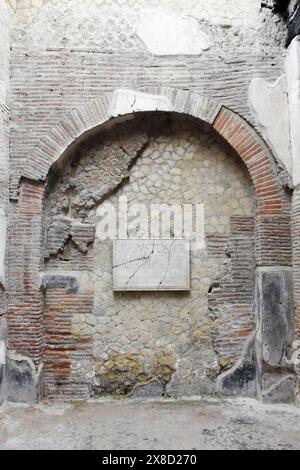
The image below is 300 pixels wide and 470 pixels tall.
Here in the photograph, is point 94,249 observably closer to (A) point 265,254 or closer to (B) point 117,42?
(A) point 265,254

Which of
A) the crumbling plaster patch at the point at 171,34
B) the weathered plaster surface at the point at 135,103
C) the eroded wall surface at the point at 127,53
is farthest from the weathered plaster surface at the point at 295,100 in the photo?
the weathered plaster surface at the point at 135,103

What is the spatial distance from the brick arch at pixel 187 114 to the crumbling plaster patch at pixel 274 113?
98mm

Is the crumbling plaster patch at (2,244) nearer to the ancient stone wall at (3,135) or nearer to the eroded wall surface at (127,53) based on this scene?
the ancient stone wall at (3,135)

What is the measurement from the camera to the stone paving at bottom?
2789 millimetres

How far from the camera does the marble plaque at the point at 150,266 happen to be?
3859 mm

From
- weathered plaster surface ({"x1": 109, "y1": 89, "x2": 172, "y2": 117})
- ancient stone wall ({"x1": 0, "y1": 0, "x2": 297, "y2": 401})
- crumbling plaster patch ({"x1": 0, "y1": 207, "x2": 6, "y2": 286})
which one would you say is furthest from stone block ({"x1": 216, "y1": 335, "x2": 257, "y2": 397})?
weathered plaster surface ({"x1": 109, "y1": 89, "x2": 172, "y2": 117})

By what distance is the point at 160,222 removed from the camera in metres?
3.98

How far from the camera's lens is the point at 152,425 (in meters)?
3.12

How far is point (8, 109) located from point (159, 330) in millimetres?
2428

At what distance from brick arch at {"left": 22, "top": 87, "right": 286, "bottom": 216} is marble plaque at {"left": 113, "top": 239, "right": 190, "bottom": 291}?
0.87 meters

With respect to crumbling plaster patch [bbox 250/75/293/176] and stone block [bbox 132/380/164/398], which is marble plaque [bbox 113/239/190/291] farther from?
crumbling plaster patch [bbox 250/75/293/176]

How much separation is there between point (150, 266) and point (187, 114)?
56.0 inches

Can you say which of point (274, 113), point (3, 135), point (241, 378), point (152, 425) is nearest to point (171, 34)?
point (274, 113)

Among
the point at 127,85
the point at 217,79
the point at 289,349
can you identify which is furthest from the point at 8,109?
the point at 289,349
